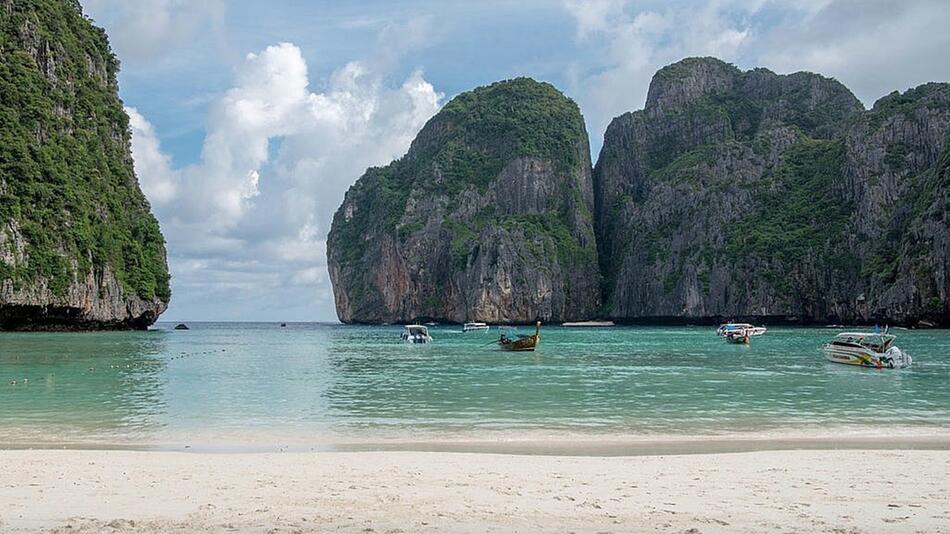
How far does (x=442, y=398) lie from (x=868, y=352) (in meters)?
24.8

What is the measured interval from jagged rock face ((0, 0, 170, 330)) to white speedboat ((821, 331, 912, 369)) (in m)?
62.5

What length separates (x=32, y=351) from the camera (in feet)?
144

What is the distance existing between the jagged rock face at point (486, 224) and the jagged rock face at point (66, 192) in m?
67.0

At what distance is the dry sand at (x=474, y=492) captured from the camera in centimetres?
791

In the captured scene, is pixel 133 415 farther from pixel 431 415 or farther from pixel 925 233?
pixel 925 233

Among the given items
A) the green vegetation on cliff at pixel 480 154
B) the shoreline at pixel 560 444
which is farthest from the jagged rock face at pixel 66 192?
the green vegetation on cliff at pixel 480 154

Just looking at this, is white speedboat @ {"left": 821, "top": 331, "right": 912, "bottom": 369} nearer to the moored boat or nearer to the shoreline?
the moored boat

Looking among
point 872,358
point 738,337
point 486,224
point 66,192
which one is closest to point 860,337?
point 872,358

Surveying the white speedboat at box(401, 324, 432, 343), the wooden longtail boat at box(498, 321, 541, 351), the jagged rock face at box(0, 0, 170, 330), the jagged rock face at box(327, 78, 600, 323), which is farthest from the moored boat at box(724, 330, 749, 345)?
the jagged rock face at box(327, 78, 600, 323)

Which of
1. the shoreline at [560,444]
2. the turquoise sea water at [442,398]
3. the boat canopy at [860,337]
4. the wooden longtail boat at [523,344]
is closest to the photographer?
the shoreline at [560,444]

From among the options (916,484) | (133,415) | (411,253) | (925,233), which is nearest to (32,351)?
(133,415)

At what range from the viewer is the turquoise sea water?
57.8 feet

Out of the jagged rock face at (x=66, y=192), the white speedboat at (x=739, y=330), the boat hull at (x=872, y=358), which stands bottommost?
the boat hull at (x=872, y=358)

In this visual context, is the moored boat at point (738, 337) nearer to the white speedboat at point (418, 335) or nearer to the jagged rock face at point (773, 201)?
the white speedboat at point (418, 335)
